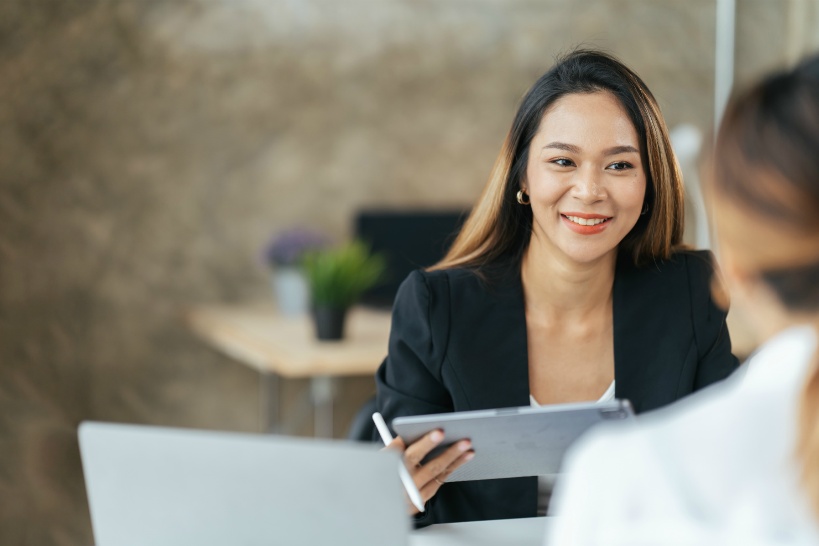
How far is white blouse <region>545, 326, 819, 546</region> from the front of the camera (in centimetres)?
73

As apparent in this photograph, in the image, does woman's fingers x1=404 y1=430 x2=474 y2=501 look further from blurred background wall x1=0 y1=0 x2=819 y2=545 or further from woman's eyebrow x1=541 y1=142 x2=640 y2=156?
blurred background wall x1=0 y1=0 x2=819 y2=545

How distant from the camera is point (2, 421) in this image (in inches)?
122

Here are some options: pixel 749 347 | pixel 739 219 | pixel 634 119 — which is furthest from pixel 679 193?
pixel 749 347

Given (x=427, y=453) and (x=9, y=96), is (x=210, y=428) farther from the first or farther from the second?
(x=427, y=453)

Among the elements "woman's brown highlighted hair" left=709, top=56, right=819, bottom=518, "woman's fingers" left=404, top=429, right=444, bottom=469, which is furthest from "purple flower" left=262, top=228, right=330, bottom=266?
"woman's brown highlighted hair" left=709, top=56, right=819, bottom=518

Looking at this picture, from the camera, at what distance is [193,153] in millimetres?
3291

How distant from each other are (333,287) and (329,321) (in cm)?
9

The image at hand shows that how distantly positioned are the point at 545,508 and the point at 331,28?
214cm

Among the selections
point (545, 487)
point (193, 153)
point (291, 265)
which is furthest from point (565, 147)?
point (193, 153)

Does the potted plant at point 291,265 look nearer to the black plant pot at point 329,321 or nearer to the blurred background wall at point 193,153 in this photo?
the blurred background wall at point 193,153

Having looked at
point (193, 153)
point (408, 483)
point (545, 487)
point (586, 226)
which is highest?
point (193, 153)

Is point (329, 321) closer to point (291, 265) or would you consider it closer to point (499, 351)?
point (291, 265)

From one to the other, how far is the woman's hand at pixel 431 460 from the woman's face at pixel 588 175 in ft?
1.53

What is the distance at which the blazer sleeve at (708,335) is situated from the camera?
170cm
